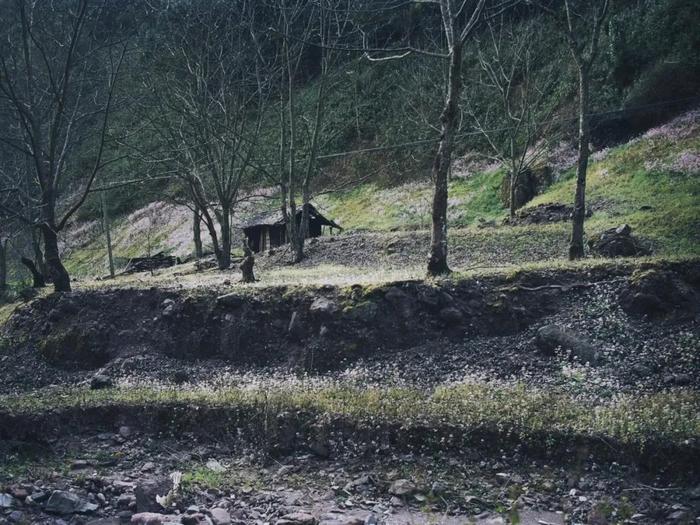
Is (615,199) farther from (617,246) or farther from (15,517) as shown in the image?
(15,517)

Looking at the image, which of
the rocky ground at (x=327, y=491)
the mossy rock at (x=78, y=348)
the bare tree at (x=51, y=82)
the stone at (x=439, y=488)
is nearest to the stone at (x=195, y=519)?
the rocky ground at (x=327, y=491)

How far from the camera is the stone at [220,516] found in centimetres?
790

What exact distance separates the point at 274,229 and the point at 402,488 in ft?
94.4

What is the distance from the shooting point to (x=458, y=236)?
79.7ft

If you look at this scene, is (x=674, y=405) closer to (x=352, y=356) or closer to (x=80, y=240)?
(x=352, y=356)

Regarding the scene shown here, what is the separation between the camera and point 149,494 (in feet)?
27.8

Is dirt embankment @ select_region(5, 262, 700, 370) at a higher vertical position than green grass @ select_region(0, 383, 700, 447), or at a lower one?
higher

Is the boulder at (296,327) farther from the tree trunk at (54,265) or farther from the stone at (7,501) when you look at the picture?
the tree trunk at (54,265)

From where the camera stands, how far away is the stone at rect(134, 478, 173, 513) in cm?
833

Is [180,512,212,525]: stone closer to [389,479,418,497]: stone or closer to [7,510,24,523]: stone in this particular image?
[7,510,24,523]: stone

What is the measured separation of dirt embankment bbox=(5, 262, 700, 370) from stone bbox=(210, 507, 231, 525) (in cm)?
524

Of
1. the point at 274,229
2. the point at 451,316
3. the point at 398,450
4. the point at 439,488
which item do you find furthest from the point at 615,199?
the point at 439,488

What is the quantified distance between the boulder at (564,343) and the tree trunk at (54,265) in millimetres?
13808

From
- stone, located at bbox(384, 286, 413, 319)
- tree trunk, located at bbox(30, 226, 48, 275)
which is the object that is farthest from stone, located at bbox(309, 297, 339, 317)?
tree trunk, located at bbox(30, 226, 48, 275)
